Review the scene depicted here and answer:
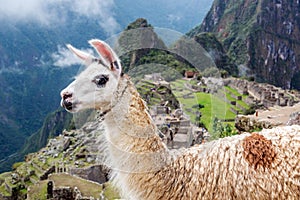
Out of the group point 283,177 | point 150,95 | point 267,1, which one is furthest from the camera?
point 267,1

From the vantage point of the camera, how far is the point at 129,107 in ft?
8.79

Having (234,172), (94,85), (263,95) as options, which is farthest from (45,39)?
(234,172)

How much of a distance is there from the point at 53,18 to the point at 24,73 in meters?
25.1

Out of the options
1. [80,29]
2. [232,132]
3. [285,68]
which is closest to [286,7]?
[285,68]

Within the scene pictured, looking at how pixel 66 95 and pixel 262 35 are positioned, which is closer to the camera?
pixel 66 95

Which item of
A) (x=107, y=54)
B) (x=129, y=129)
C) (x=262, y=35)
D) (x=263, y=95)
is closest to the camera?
(x=107, y=54)

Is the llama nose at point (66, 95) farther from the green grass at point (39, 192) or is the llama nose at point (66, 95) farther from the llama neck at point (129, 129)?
the green grass at point (39, 192)

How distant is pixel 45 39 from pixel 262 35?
2175 inches

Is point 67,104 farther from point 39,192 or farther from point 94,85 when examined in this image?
point 39,192

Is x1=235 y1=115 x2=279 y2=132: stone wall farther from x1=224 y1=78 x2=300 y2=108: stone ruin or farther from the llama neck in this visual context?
x1=224 y1=78 x2=300 y2=108: stone ruin

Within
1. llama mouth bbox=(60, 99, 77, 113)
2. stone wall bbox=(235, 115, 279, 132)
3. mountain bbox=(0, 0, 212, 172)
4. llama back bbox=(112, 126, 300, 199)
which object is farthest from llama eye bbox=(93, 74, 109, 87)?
mountain bbox=(0, 0, 212, 172)

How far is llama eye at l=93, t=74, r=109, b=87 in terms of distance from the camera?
8.52 ft

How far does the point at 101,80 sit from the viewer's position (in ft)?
8.54

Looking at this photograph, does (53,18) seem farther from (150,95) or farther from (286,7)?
(150,95)
